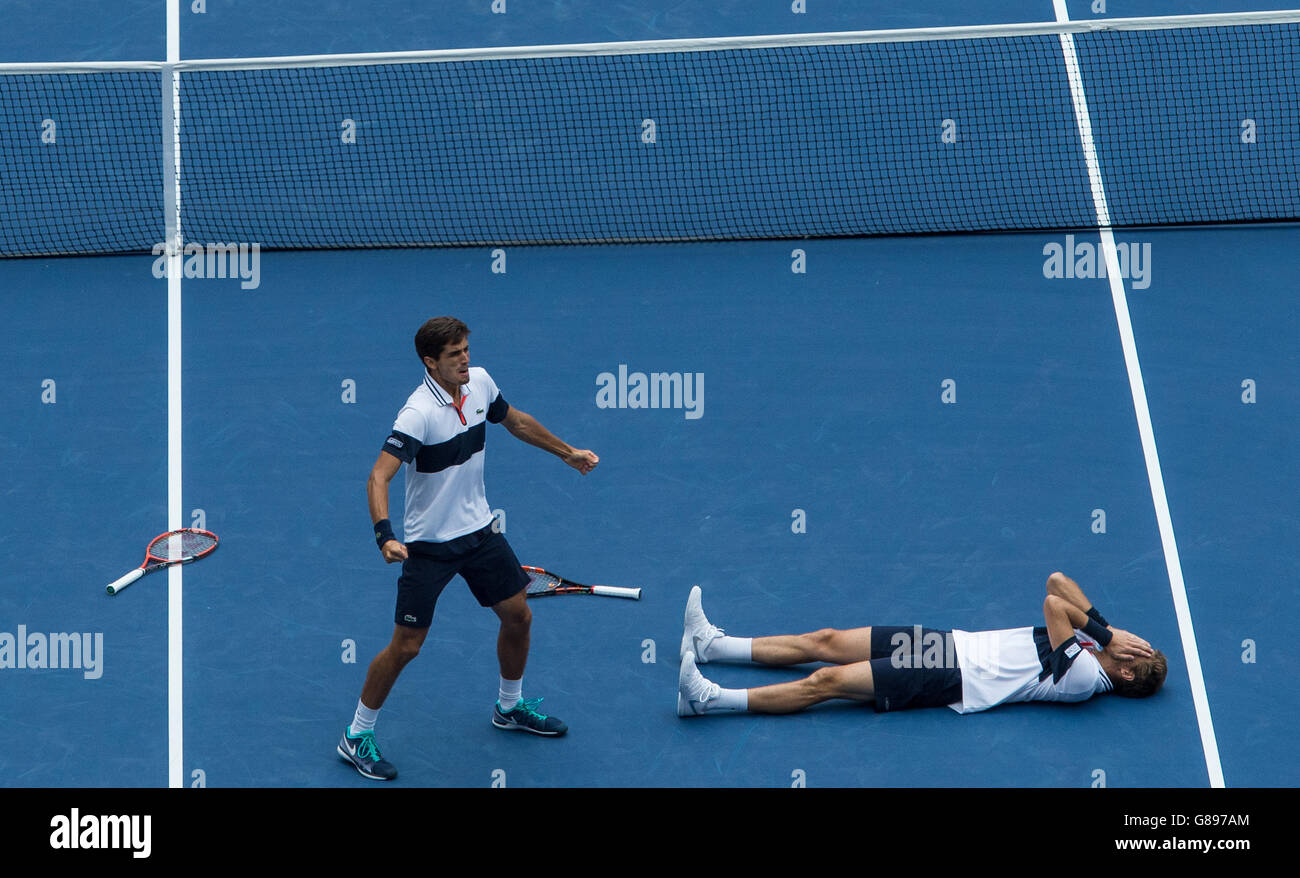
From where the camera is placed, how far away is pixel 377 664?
884 cm

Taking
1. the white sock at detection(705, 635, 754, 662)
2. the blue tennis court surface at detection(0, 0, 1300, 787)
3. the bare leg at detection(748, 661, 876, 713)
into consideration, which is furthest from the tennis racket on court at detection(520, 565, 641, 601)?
the bare leg at detection(748, 661, 876, 713)

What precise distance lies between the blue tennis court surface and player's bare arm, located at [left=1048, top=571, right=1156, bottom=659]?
33cm

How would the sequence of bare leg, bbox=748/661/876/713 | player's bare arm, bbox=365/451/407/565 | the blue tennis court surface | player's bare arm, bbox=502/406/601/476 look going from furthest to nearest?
bare leg, bbox=748/661/876/713, the blue tennis court surface, player's bare arm, bbox=502/406/601/476, player's bare arm, bbox=365/451/407/565

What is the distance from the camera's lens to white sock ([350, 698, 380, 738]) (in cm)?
902

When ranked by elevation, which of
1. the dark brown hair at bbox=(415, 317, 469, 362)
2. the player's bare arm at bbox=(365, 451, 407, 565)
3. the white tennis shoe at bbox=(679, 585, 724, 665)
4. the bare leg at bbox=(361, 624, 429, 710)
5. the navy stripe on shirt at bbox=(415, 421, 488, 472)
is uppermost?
the dark brown hair at bbox=(415, 317, 469, 362)

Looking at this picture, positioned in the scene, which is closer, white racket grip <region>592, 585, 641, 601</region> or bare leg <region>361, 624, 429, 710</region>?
bare leg <region>361, 624, 429, 710</region>

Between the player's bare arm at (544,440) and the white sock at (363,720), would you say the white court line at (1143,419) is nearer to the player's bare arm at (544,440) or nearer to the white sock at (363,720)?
the player's bare arm at (544,440)

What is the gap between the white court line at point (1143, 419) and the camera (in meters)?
9.48

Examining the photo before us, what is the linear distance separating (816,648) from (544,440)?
6.63 feet

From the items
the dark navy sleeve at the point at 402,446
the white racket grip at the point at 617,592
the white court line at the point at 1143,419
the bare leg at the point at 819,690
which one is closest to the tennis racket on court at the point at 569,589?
the white racket grip at the point at 617,592

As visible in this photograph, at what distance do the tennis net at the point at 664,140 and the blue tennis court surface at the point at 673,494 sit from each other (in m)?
0.38

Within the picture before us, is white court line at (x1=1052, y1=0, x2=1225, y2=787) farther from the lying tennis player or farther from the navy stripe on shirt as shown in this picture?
the navy stripe on shirt
